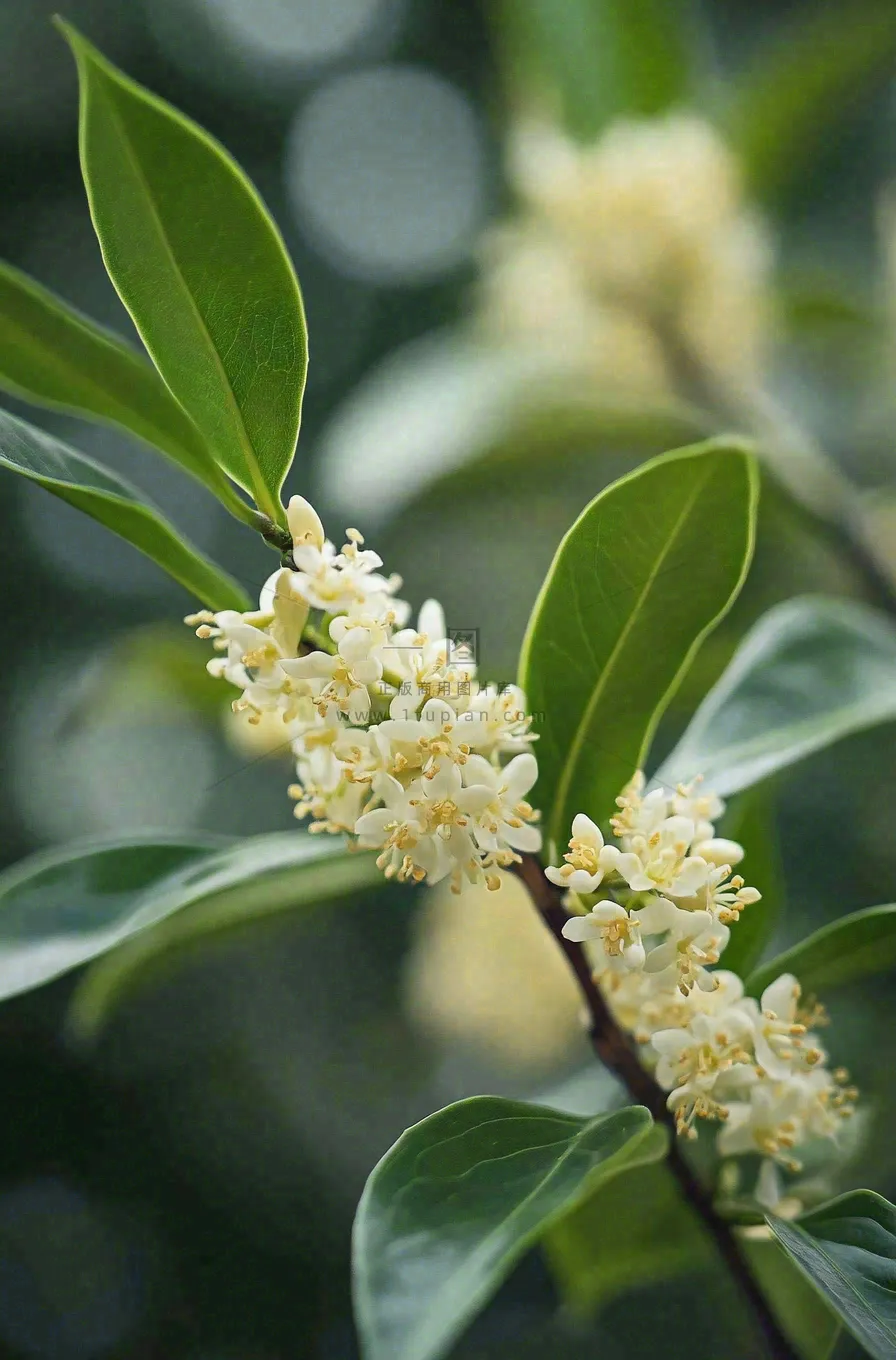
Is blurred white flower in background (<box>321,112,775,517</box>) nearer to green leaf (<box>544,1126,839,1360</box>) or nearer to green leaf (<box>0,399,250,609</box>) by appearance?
green leaf (<box>0,399,250,609</box>)

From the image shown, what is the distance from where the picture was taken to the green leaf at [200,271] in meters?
0.67

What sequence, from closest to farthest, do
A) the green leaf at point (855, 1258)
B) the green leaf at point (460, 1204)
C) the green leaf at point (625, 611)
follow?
1. the green leaf at point (460, 1204)
2. the green leaf at point (855, 1258)
3. the green leaf at point (625, 611)

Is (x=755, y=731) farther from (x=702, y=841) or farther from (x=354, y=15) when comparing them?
(x=354, y=15)

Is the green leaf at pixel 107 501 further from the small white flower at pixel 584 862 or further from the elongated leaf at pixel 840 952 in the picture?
the elongated leaf at pixel 840 952

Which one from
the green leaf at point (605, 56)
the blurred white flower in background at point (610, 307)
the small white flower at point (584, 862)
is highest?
the green leaf at point (605, 56)

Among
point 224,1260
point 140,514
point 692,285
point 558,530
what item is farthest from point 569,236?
point 224,1260

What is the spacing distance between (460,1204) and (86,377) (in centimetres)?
63

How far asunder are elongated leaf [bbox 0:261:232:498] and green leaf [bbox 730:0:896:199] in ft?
4.35

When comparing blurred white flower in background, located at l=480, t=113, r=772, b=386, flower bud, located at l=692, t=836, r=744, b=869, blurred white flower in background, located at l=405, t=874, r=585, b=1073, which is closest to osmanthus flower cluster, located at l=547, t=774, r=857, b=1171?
flower bud, located at l=692, t=836, r=744, b=869

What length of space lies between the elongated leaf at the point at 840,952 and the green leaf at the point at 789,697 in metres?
0.14

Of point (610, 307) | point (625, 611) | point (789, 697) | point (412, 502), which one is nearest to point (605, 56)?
point (610, 307)

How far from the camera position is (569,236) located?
5.57 ft

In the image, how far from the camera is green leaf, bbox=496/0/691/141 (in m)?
1.76

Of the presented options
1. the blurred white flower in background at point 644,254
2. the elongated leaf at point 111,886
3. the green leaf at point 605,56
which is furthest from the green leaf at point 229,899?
the green leaf at point 605,56
